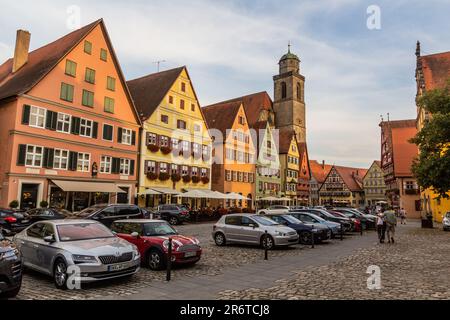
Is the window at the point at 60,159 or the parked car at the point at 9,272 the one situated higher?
the window at the point at 60,159

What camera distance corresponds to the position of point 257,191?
183 feet

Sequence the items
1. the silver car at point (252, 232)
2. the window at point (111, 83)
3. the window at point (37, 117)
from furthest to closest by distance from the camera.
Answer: the window at point (111, 83) → the window at point (37, 117) → the silver car at point (252, 232)

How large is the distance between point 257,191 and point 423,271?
44436 mm

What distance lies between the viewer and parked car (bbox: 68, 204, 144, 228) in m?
18.7

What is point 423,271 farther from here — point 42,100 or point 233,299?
point 42,100

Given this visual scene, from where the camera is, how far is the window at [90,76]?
3291 cm

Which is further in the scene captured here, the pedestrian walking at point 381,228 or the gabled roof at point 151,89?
the gabled roof at point 151,89

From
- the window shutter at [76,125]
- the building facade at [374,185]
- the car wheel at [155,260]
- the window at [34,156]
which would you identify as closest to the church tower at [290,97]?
the building facade at [374,185]

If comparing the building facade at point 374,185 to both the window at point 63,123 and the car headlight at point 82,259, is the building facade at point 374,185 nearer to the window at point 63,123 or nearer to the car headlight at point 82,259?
the window at point 63,123

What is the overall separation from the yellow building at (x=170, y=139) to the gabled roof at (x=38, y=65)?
9.94 metres

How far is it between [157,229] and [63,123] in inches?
865

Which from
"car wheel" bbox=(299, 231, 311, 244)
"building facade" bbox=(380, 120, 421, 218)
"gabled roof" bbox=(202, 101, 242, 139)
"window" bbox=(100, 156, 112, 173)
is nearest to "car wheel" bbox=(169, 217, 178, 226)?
"window" bbox=(100, 156, 112, 173)

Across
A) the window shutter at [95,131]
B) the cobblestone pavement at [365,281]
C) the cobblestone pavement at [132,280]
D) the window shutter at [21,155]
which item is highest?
the window shutter at [95,131]

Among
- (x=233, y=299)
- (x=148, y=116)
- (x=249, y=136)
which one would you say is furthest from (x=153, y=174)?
(x=233, y=299)
